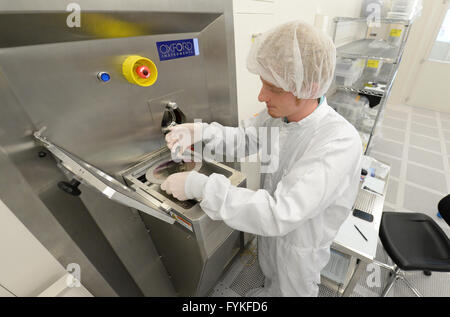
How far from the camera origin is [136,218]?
39.7 inches

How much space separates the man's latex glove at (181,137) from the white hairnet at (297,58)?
403 millimetres

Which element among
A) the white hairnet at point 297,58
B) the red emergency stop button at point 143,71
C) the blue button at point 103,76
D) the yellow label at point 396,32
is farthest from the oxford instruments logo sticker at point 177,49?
the yellow label at point 396,32

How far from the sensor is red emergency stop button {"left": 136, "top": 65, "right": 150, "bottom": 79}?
0.71m

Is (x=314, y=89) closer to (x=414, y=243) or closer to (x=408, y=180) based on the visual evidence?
(x=414, y=243)

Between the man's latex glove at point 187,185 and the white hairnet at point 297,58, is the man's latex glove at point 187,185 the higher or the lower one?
the lower one

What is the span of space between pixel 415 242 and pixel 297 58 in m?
1.46

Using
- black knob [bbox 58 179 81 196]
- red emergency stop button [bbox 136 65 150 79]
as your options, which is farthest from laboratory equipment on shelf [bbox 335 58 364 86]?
black knob [bbox 58 179 81 196]

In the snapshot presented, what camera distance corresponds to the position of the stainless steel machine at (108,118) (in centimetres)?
55

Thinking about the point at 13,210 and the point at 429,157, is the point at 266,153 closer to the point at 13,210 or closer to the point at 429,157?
the point at 13,210

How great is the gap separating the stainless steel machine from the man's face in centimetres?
31

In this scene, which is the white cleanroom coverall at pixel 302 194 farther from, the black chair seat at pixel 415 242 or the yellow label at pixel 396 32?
the yellow label at pixel 396 32

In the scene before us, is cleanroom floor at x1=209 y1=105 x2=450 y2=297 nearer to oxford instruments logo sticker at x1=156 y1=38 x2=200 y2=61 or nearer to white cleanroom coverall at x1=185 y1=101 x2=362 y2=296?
white cleanroom coverall at x1=185 y1=101 x2=362 y2=296

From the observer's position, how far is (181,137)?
0.93m
